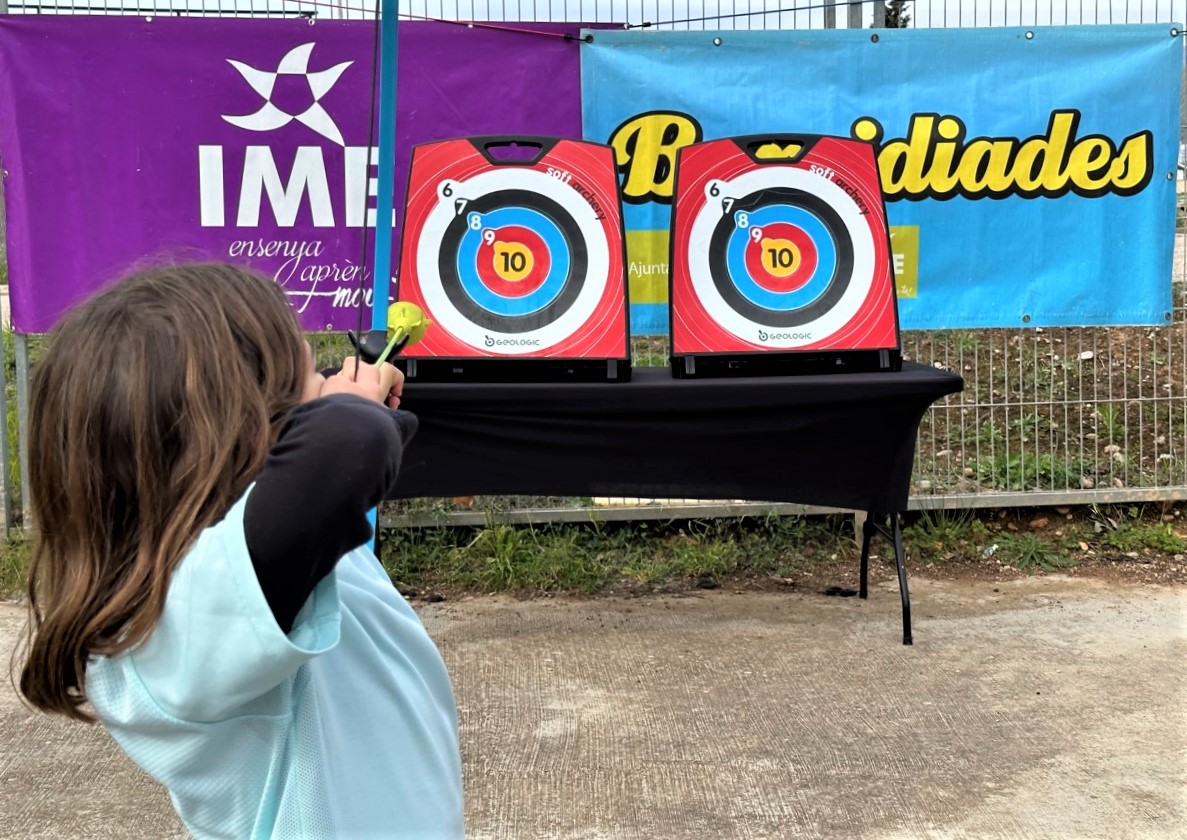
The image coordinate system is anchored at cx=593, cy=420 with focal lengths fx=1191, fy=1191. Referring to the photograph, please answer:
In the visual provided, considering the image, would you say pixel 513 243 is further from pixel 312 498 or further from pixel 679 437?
pixel 312 498

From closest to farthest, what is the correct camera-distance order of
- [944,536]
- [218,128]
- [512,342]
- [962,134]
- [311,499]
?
[311,499]
[512,342]
[218,128]
[962,134]
[944,536]

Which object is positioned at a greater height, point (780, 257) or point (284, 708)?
point (780, 257)

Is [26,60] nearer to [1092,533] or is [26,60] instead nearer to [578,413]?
[578,413]

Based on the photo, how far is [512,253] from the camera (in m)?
3.50

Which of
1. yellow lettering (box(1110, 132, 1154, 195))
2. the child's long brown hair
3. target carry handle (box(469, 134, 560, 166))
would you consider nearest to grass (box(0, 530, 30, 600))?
target carry handle (box(469, 134, 560, 166))

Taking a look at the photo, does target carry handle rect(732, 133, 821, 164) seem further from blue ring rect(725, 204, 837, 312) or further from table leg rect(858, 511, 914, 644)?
table leg rect(858, 511, 914, 644)

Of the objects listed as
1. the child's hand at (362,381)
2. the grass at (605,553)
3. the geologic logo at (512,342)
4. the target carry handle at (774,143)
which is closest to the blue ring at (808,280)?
the target carry handle at (774,143)

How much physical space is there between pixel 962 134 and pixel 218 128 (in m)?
2.65

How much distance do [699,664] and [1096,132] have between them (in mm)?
2445

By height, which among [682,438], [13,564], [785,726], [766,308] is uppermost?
[766,308]

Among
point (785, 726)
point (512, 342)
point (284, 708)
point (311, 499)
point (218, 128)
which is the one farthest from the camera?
point (218, 128)

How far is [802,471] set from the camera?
141 inches

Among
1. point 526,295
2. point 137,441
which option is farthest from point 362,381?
point 526,295

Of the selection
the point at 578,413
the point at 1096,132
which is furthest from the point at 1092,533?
the point at 578,413
